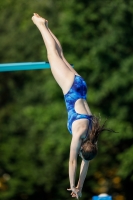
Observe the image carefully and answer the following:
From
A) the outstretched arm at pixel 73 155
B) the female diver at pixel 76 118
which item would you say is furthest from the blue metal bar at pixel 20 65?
the outstretched arm at pixel 73 155

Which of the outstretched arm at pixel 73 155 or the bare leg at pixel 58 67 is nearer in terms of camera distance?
→ the outstretched arm at pixel 73 155

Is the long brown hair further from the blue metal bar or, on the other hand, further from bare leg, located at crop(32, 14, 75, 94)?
the blue metal bar

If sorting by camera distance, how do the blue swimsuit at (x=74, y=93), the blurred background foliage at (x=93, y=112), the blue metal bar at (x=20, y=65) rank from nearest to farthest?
the blue swimsuit at (x=74, y=93) < the blue metal bar at (x=20, y=65) < the blurred background foliage at (x=93, y=112)

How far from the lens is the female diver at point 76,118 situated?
33.6 feet

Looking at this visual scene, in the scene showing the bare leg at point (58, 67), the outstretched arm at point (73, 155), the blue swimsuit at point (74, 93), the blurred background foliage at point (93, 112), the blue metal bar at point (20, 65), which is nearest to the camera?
the outstretched arm at point (73, 155)

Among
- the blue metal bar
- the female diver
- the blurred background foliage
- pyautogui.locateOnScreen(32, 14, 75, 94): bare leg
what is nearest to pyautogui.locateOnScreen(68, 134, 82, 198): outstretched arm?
the female diver

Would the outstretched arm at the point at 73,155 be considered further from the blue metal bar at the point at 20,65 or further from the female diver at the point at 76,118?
the blue metal bar at the point at 20,65

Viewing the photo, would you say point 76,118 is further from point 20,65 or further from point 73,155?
point 20,65

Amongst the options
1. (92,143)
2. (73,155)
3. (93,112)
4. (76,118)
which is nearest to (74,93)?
(76,118)

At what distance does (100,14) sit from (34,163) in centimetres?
432

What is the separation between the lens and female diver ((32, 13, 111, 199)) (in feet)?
33.6

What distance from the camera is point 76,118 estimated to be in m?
10.4

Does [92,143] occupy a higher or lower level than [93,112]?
lower

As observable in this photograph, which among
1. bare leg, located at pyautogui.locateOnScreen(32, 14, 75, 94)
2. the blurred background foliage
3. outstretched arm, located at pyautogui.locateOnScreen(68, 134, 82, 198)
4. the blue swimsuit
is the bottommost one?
outstretched arm, located at pyautogui.locateOnScreen(68, 134, 82, 198)
